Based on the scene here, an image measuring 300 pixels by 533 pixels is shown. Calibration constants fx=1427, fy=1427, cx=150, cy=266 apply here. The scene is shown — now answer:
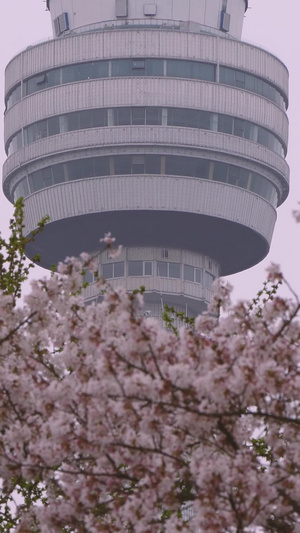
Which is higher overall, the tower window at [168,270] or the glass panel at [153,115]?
the glass panel at [153,115]

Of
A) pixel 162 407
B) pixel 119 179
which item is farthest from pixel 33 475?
pixel 119 179

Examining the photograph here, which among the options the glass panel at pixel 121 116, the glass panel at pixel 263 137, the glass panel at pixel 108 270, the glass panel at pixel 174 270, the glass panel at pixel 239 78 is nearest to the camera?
the glass panel at pixel 121 116

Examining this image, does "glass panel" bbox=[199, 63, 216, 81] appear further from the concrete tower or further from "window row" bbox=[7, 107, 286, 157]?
"window row" bbox=[7, 107, 286, 157]

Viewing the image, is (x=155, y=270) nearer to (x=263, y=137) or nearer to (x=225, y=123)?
(x=225, y=123)

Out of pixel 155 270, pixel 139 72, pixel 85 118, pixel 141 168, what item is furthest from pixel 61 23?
pixel 155 270

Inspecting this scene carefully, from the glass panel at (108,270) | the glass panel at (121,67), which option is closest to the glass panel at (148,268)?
the glass panel at (108,270)

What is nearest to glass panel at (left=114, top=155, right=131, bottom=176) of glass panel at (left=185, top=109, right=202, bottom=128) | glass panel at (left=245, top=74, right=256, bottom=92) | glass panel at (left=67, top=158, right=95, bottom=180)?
A: glass panel at (left=67, top=158, right=95, bottom=180)

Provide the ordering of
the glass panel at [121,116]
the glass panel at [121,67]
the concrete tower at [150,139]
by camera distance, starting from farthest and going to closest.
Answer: the glass panel at [121,67] → the glass panel at [121,116] → the concrete tower at [150,139]

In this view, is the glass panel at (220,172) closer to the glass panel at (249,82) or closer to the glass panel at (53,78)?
the glass panel at (249,82)
